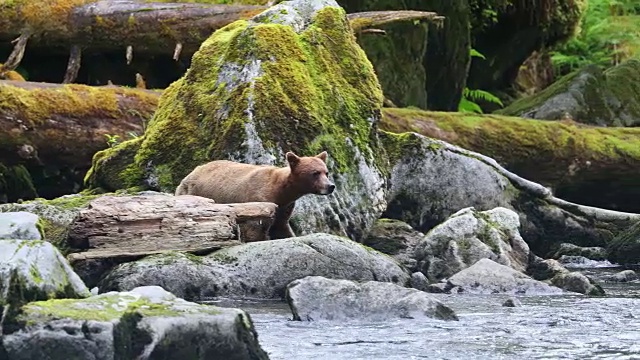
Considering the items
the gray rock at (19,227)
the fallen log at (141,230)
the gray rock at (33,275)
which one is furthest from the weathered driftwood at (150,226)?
the gray rock at (33,275)

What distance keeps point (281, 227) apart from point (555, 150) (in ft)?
20.7

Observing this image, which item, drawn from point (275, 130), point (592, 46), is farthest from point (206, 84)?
point (592, 46)

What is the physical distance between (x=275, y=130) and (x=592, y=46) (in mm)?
16932

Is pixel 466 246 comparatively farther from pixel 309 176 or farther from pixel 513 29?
pixel 513 29

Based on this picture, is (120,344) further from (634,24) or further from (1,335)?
(634,24)

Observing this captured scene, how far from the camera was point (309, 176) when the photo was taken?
9875mm

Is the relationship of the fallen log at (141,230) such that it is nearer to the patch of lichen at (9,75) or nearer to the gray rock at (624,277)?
the gray rock at (624,277)

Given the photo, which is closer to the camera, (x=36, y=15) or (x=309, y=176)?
(x=309, y=176)

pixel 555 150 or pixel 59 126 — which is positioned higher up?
pixel 59 126

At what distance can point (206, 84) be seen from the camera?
1140 centimetres

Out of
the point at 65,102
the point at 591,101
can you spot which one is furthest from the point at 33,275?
the point at 591,101

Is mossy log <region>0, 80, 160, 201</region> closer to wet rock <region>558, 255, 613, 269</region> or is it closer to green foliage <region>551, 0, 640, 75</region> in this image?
wet rock <region>558, 255, 613, 269</region>

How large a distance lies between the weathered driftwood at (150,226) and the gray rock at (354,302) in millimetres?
1442

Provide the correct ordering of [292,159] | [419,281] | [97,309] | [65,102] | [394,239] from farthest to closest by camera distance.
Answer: [65,102] → [394,239] → [292,159] → [419,281] → [97,309]
